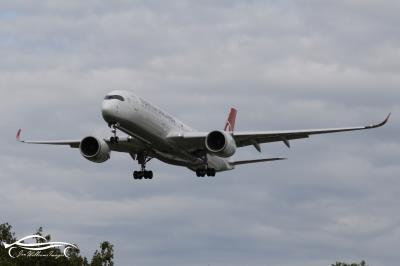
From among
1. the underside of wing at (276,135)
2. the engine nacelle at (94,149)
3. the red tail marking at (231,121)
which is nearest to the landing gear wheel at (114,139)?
the engine nacelle at (94,149)

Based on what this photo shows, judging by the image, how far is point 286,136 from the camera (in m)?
84.9

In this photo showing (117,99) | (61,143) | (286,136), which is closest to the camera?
(117,99)

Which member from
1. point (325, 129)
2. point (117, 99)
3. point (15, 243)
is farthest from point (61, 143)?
point (325, 129)

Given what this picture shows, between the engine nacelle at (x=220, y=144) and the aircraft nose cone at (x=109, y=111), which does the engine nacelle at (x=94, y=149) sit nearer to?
the aircraft nose cone at (x=109, y=111)

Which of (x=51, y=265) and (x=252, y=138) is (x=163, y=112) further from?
(x=51, y=265)

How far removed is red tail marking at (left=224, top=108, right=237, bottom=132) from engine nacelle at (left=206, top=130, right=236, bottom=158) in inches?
560

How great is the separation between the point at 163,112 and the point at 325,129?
33.4ft

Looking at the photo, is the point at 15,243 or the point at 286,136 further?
the point at 15,243

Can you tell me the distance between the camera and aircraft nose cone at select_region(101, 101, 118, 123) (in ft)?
259

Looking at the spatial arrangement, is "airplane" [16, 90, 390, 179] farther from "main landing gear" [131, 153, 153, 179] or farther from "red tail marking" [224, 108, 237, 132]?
"red tail marking" [224, 108, 237, 132]

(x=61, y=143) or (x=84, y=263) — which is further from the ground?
(x=61, y=143)

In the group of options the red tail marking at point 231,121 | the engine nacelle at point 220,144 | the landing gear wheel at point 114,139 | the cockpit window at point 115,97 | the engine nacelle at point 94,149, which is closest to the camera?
the cockpit window at point 115,97

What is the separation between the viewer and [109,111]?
7900cm

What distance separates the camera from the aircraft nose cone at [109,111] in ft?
259
